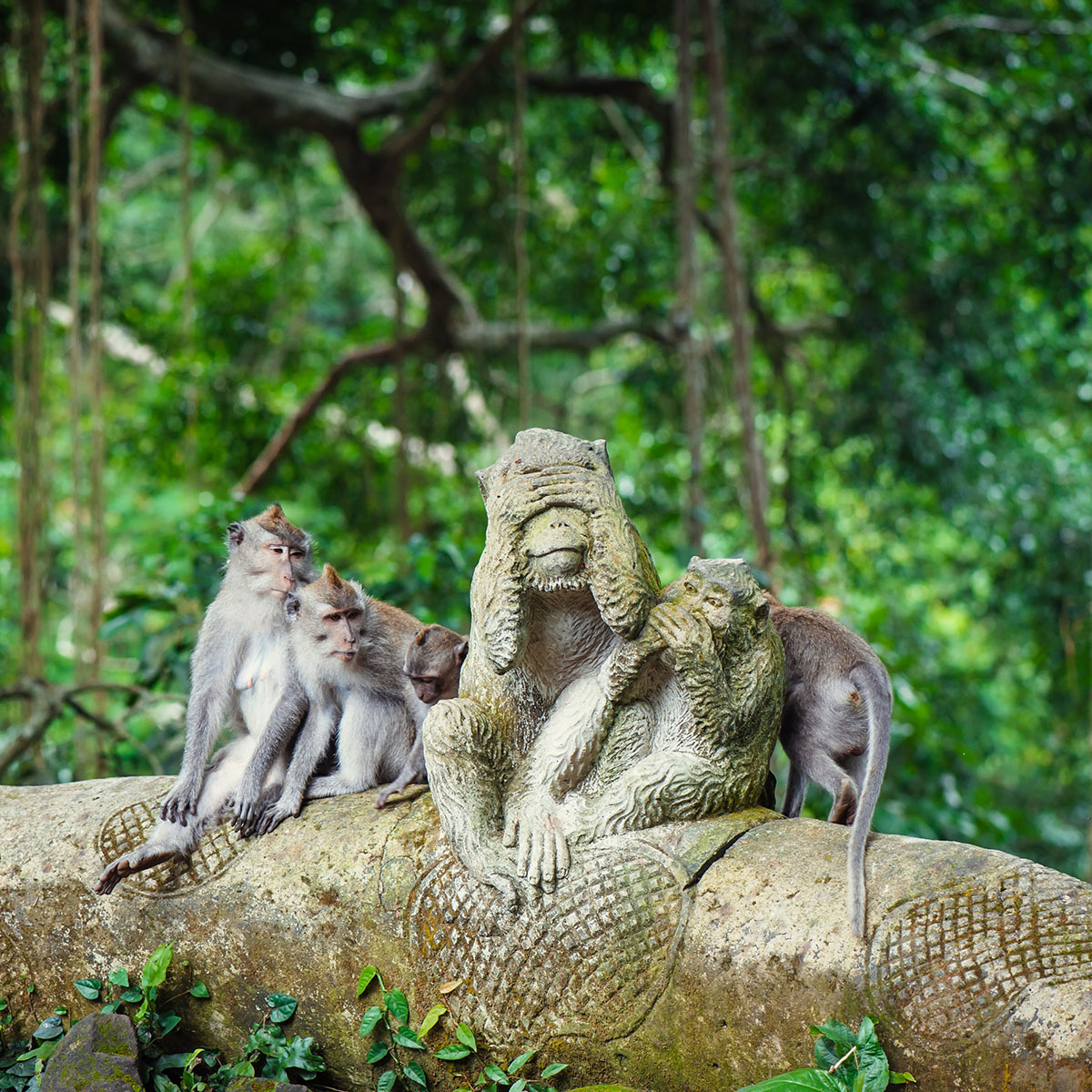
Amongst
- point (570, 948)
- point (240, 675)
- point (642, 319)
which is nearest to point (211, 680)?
point (240, 675)

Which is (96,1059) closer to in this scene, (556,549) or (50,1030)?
(50,1030)

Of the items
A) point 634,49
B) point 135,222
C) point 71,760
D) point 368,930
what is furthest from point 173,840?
point 135,222

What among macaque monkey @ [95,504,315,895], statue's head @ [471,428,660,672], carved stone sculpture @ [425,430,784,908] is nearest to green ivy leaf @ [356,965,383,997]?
carved stone sculpture @ [425,430,784,908]

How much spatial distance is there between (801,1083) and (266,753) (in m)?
1.59

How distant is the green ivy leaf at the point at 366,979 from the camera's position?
259 centimetres

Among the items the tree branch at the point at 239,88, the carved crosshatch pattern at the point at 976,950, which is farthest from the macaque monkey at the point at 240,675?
the tree branch at the point at 239,88

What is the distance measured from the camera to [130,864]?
2.81m

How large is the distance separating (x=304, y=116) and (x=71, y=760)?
410cm

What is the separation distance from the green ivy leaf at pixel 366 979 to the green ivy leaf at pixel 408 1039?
120 millimetres

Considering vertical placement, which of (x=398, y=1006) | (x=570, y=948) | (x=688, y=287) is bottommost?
(x=398, y=1006)

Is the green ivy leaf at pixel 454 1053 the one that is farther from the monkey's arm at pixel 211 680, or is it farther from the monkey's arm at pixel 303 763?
the monkey's arm at pixel 211 680

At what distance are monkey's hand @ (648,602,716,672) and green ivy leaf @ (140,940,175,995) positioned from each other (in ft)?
4.67

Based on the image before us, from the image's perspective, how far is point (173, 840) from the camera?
287cm

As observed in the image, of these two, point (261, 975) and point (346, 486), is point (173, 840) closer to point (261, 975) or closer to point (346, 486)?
point (261, 975)
